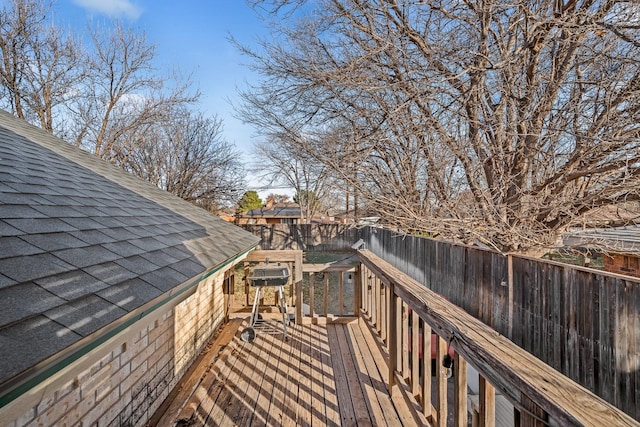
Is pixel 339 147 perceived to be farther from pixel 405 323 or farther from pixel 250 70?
pixel 405 323

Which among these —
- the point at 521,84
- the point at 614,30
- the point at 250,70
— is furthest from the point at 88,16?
the point at 614,30

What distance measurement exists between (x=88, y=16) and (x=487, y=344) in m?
12.9

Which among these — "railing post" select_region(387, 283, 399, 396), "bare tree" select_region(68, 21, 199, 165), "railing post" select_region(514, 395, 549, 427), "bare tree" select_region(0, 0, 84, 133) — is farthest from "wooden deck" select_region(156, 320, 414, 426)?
"bare tree" select_region(0, 0, 84, 133)

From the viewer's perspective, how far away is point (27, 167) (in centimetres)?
268

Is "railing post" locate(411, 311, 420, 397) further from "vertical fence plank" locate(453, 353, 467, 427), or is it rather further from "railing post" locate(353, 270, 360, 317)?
"railing post" locate(353, 270, 360, 317)

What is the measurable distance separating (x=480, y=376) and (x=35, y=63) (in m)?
13.7

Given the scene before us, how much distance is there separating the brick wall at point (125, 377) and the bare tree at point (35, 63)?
1051cm

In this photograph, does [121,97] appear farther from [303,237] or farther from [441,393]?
[441,393]

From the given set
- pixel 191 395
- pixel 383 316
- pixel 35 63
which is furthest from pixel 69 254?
pixel 35 63

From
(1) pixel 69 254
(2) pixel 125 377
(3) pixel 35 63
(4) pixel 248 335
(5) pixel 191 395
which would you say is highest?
(3) pixel 35 63

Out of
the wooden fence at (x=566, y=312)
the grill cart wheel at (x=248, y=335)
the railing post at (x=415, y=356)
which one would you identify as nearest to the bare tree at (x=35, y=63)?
the grill cart wheel at (x=248, y=335)

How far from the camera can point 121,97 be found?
451 inches

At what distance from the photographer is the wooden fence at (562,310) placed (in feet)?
7.00

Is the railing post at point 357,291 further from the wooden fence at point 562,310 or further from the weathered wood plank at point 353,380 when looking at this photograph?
the wooden fence at point 562,310
